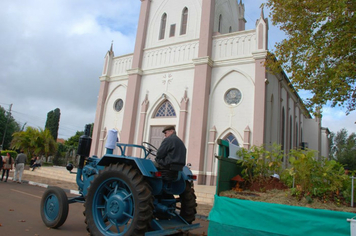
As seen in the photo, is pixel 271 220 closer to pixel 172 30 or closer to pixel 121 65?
pixel 172 30

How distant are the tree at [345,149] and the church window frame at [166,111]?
64.3 feet

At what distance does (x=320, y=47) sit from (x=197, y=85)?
8.44 m

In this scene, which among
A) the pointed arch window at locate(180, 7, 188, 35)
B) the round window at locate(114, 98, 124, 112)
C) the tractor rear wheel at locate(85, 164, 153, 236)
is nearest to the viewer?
the tractor rear wheel at locate(85, 164, 153, 236)

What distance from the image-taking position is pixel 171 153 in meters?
4.00

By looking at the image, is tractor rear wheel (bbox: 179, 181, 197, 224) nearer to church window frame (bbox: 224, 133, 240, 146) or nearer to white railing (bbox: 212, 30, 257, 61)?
church window frame (bbox: 224, 133, 240, 146)

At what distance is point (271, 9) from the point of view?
9.54 meters

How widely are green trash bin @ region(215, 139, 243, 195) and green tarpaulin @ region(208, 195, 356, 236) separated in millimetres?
320

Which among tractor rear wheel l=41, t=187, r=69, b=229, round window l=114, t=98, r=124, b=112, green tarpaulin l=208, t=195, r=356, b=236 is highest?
round window l=114, t=98, r=124, b=112

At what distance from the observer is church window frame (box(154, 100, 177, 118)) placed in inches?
679

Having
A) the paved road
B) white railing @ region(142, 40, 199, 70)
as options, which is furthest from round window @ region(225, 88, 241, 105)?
the paved road

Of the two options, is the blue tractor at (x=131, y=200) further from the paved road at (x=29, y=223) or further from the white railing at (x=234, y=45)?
the white railing at (x=234, y=45)

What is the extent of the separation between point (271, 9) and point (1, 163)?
520 inches

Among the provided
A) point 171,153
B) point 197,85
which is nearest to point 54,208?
point 171,153

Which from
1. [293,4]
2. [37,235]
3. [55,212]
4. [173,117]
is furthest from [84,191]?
[173,117]
